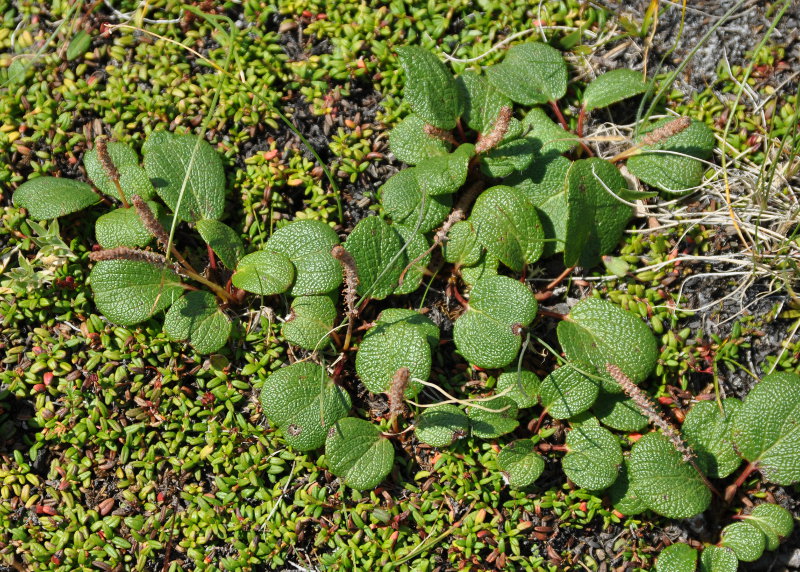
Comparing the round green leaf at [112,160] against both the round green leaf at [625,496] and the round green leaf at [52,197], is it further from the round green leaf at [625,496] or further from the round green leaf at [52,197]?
the round green leaf at [625,496]

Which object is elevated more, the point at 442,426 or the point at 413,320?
the point at 413,320

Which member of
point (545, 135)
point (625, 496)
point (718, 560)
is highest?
point (545, 135)

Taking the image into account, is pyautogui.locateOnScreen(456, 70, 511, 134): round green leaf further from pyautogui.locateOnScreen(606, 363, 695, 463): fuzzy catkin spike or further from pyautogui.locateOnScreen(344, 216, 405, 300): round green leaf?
pyautogui.locateOnScreen(606, 363, 695, 463): fuzzy catkin spike

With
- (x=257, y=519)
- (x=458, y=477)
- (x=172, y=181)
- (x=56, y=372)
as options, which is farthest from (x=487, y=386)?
(x=56, y=372)

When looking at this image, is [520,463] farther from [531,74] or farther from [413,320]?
[531,74]

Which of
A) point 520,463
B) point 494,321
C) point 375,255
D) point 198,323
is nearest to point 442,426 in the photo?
point 520,463

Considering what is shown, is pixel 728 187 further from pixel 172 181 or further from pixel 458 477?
pixel 172 181

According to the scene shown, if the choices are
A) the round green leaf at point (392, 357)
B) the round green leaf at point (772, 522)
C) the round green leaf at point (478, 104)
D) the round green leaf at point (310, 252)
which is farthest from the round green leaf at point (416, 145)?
the round green leaf at point (772, 522)
